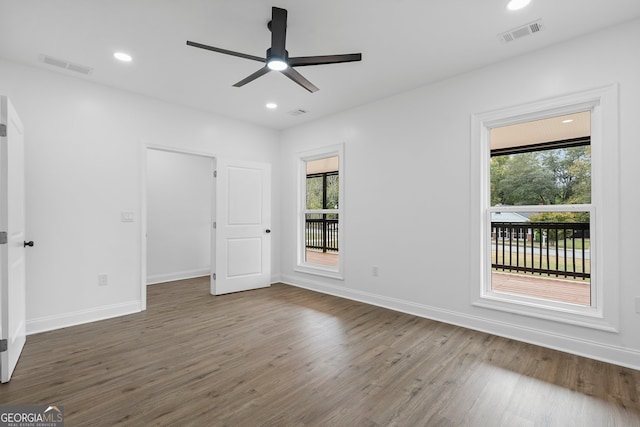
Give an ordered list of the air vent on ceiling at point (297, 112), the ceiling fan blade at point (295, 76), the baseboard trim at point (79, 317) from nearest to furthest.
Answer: the ceiling fan blade at point (295, 76) → the baseboard trim at point (79, 317) → the air vent on ceiling at point (297, 112)

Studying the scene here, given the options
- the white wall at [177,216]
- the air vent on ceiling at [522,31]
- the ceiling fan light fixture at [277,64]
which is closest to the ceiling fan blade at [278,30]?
the ceiling fan light fixture at [277,64]

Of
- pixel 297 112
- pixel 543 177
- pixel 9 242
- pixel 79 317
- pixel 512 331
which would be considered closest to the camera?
pixel 9 242

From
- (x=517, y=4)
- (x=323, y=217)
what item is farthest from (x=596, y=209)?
(x=323, y=217)

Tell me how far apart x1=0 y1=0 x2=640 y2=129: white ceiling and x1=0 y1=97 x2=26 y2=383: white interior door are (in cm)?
84

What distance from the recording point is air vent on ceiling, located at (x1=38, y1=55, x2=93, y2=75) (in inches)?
118

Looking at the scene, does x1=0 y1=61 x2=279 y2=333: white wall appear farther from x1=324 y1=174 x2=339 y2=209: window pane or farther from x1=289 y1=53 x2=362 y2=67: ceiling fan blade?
x1=324 y1=174 x2=339 y2=209: window pane

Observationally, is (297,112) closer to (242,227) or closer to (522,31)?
(242,227)

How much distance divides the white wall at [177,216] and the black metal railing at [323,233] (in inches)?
102

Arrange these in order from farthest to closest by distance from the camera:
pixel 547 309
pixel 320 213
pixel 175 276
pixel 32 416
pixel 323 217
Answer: pixel 323 217 < pixel 175 276 < pixel 320 213 < pixel 547 309 < pixel 32 416

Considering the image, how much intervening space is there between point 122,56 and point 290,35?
1.71 m

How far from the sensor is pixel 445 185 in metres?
3.48

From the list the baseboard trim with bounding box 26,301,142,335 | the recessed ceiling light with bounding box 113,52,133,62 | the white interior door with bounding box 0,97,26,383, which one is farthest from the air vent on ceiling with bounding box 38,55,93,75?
the baseboard trim with bounding box 26,301,142,335

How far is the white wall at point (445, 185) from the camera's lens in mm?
2465

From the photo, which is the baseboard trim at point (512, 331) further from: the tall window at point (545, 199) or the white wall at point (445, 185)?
the tall window at point (545, 199)
